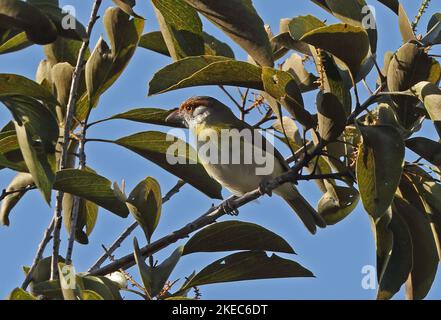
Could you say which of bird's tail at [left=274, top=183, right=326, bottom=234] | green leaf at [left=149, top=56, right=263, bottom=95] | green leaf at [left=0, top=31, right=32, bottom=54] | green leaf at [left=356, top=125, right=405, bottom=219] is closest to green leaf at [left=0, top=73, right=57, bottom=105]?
green leaf at [left=0, top=31, right=32, bottom=54]

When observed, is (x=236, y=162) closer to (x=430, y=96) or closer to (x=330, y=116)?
(x=330, y=116)

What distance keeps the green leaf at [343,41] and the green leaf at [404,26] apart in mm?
220

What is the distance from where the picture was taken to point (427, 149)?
340 cm

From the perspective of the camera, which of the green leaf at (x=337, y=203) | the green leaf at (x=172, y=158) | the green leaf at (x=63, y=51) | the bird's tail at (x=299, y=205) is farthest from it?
the bird's tail at (x=299, y=205)

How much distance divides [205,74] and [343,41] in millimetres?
539

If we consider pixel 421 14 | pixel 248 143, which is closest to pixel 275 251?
pixel 421 14

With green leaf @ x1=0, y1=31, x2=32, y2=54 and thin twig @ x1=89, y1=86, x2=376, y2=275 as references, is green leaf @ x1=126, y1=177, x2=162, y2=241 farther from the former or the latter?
green leaf @ x1=0, y1=31, x2=32, y2=54

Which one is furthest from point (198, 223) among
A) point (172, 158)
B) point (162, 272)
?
point (172, 158)

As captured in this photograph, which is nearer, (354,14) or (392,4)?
(354,14)

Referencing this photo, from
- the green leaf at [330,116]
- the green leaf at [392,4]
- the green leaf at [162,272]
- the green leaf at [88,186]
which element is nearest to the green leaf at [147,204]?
the green leaf at [88,186]

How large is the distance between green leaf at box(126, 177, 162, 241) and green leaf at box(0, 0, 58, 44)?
860mm

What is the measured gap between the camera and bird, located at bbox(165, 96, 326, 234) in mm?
5535

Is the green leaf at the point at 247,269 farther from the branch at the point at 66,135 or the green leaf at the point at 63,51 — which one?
the green leaf at the point at 63,51

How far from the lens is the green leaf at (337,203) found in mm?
4219
